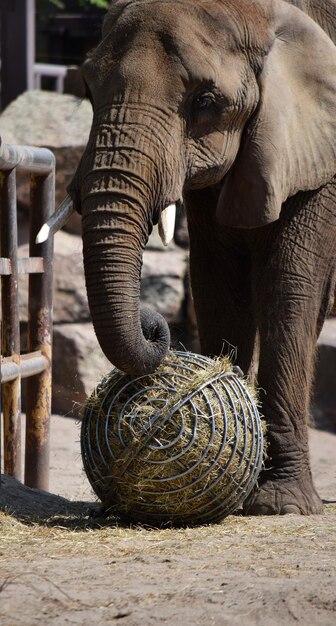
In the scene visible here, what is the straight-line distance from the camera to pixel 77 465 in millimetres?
8570

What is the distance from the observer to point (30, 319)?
6.29 meters

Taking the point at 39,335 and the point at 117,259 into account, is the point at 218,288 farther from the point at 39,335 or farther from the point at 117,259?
the point at 117,259

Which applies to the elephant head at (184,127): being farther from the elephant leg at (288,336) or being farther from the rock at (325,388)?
the rock at (325,388)

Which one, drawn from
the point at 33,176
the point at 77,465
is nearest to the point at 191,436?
the point at 33,176

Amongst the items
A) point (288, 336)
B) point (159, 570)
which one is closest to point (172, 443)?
point (159, 570)

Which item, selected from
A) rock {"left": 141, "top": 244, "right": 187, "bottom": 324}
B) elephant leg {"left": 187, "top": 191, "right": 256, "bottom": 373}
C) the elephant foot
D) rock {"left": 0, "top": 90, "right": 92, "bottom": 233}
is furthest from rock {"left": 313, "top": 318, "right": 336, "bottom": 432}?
the elephant foot

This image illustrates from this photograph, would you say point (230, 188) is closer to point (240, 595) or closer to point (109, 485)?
point (109, 485)

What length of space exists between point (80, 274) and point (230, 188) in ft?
16.7

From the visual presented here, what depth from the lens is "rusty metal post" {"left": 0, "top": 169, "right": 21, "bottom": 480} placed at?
5738 millimetres

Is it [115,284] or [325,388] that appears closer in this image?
[115,284]

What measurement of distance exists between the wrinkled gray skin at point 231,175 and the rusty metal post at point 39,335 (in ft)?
2.62

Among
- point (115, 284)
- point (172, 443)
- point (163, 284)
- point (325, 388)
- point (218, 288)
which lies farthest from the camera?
point (163, 284)

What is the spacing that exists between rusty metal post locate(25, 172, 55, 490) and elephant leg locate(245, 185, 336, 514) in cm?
131

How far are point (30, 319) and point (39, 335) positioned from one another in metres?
0.10
